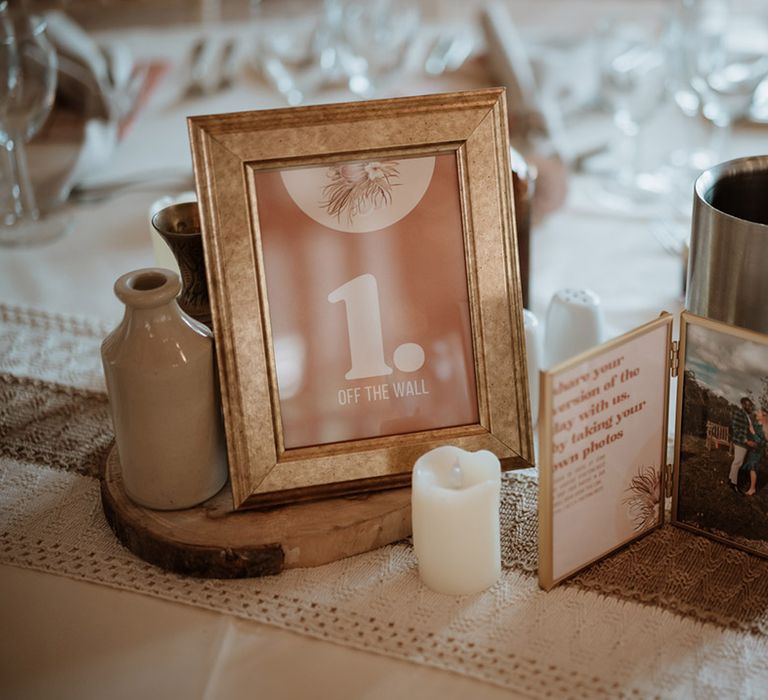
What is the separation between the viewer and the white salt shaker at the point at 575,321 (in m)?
0.85

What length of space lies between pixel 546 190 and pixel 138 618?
74 centimetres

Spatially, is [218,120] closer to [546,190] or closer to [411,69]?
[546,190]

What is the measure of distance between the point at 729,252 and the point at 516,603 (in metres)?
0.28

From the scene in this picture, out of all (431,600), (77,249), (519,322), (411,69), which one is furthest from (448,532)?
(411,69)

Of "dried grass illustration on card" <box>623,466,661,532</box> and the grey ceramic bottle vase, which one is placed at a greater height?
the grey ceramic bottle vase

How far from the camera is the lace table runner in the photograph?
24.2 inches

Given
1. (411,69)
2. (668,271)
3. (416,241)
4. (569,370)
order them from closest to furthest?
(569,370)
(416,241)
(668,271)
(411,69)

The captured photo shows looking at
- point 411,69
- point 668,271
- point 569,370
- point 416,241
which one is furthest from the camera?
point 411,69

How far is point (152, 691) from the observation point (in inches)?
24.2

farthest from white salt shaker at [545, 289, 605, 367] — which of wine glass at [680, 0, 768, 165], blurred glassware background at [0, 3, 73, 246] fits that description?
blurred glassware background at [0, 3, 73, 246]

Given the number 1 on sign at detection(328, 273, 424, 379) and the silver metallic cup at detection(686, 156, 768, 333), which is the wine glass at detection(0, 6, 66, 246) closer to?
the number 1 on sign at detection(328, 273, 424, 379)

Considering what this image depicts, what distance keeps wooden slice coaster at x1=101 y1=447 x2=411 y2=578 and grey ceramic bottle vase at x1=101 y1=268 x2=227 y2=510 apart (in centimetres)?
2

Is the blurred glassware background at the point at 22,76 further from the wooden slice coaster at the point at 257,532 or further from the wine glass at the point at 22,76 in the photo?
the wooden slice coaster at the point at 257,532

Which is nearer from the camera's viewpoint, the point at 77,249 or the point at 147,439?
the point at 147,439
